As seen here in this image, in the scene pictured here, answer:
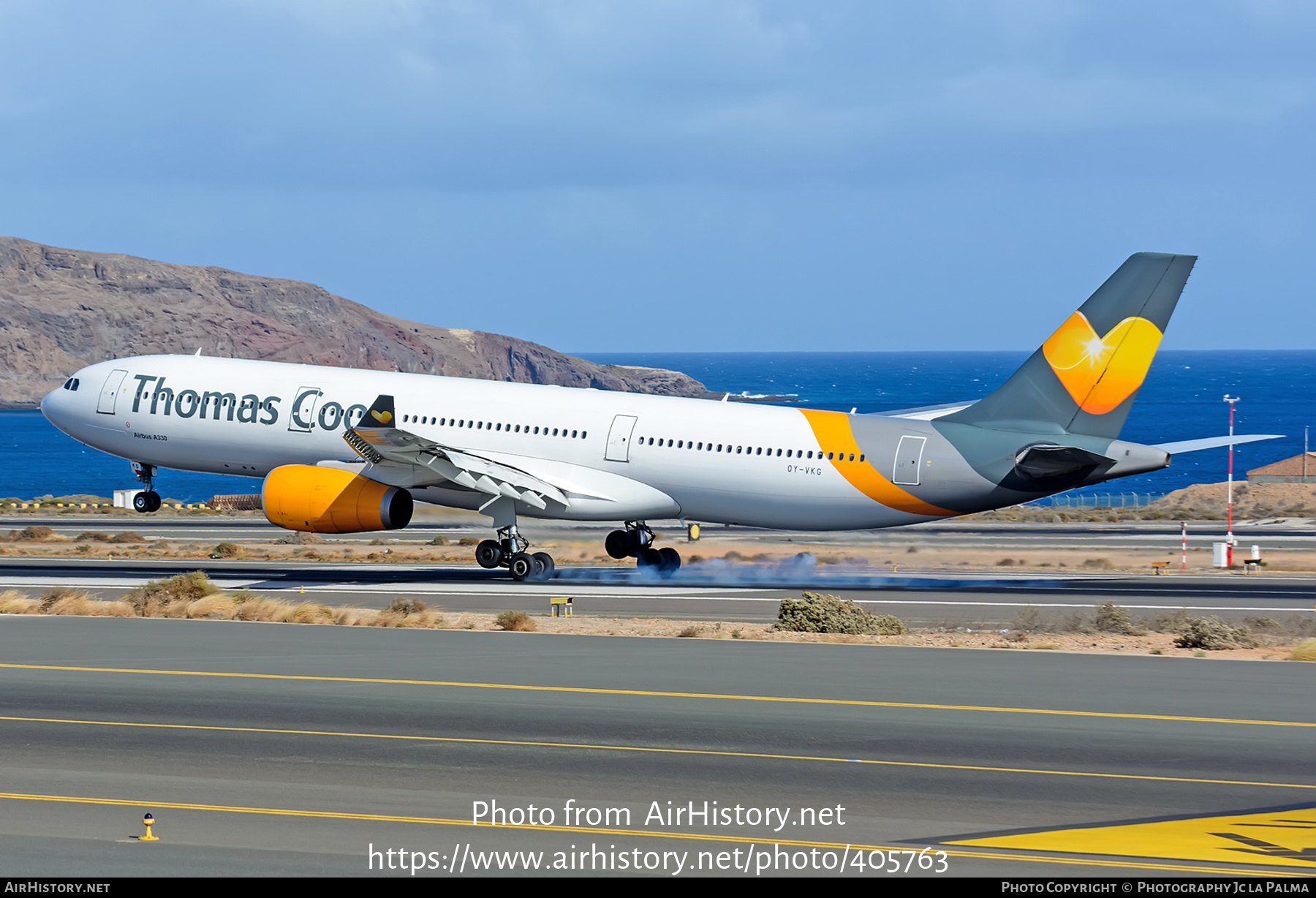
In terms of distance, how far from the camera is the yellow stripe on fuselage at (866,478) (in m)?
35.0

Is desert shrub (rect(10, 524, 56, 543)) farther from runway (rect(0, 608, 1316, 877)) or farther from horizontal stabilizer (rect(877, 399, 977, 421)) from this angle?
horizontal stabilizer (rect(877, 399, 977, 421))

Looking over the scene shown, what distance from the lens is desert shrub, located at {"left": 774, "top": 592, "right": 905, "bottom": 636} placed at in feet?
88.7

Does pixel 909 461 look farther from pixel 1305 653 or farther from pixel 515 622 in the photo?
pixel 1305 653

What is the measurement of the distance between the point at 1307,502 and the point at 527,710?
70069 mm

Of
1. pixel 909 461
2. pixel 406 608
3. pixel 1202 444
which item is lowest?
pixel 406 608

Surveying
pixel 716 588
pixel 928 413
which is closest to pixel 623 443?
pixel 716 588

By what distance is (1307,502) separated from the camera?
7794 centimetres

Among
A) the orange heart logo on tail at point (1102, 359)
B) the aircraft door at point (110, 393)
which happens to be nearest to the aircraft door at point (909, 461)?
the orange heart logo on tail at point (1102, 359)

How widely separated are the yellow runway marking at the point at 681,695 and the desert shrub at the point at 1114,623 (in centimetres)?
949

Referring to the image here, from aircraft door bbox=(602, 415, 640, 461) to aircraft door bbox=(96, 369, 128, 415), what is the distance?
14.8 m

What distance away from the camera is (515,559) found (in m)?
38.0

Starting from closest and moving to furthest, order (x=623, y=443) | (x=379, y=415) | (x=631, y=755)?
(x=631, y=755)
(x=379, y=415)
(x=623, y=443)

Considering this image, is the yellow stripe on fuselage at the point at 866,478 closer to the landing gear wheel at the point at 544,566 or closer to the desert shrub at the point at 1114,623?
the desert shrub at the point at 1114,623

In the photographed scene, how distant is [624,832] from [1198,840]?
4570 mm
